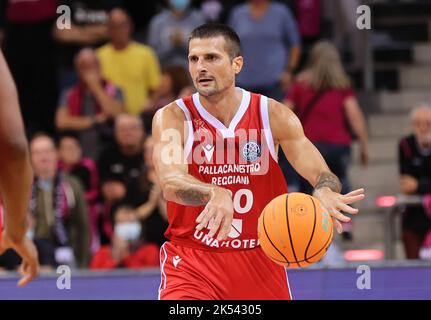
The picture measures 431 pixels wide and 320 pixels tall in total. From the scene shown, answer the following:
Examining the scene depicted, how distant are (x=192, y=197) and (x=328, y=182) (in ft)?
2.55

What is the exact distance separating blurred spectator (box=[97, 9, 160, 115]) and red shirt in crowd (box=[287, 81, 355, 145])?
174cm

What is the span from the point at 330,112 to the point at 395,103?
91.1 inches

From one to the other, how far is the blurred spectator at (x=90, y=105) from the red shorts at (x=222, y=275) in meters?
4.78

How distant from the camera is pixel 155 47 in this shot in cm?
1159

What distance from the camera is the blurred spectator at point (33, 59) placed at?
10.9m

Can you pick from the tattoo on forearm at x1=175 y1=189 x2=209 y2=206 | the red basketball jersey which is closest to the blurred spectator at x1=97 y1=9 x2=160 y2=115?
the red basketball jersey

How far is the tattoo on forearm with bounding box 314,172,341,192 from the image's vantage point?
225 inches

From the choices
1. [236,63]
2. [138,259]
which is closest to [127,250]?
[138,259]

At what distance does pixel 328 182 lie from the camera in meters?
5.73

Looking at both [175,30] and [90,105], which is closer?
[90,105]

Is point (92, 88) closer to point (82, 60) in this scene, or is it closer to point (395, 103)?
point (82, 60)

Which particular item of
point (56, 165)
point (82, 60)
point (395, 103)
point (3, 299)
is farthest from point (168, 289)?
point (395, 103)

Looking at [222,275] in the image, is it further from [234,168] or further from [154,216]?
[154,216]

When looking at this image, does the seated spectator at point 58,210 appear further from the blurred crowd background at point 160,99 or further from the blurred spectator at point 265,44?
the blurred spectator at point 265,44
